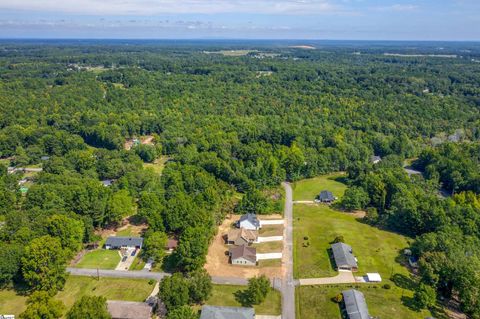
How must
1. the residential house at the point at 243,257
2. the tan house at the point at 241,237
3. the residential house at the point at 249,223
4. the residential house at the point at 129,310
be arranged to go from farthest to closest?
the residential house at the point at 249,223 → the tan house at the point at 241,237 → the residential house at the point at 243,257 → the residential house at the point at 129,310

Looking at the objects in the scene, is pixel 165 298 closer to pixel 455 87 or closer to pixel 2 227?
pixel 2 227

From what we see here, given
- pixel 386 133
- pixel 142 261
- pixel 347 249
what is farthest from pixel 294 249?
pixel 386 133

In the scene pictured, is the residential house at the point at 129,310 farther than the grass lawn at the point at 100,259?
No

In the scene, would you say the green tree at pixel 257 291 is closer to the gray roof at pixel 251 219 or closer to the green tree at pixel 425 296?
the green tree at pixel 425 296

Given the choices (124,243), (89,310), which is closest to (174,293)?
(89,310)

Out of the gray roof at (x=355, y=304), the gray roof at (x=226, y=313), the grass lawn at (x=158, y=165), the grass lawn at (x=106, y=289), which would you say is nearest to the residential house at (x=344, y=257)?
the gray roof at (x=355, y=304)

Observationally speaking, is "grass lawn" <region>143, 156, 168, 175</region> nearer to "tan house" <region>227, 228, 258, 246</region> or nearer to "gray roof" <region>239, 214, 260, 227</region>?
"gray roof" <region>239, 214, 260, 227</region>
